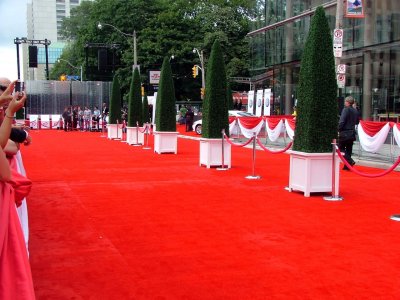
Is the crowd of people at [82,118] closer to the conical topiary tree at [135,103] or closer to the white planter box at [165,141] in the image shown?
the conical topiary tree at [135,103]

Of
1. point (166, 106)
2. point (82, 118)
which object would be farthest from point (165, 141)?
point (82, 118)

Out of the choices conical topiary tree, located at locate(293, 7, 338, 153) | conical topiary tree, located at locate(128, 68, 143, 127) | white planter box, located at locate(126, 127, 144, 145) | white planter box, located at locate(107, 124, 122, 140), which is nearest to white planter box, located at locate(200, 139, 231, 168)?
conical topiary tree, located at locate(293, 7, 338, 153)

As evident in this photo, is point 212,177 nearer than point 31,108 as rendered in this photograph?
Yes

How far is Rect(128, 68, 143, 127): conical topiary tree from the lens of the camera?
2350 cm

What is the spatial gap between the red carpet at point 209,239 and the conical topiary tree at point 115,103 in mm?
16934

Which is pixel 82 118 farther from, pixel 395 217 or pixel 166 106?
pixel 395 217

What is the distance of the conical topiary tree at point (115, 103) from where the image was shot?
2831 cm

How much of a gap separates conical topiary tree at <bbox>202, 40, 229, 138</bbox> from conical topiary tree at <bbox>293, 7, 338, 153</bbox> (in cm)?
442

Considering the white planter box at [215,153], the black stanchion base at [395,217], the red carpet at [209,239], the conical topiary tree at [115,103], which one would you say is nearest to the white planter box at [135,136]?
the conical topiary tree at [115,103]

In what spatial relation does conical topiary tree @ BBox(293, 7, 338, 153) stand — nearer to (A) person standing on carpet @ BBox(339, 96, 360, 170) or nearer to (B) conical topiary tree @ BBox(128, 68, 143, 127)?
(A) person standing on carpet @ BBox(339, 96, 360, 170)

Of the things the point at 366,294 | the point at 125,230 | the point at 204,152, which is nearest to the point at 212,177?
the point at 204,152

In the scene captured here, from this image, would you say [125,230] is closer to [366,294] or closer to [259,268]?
[259,268]

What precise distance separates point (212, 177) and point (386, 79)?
15.9 meters

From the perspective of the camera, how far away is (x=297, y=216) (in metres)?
7.74
